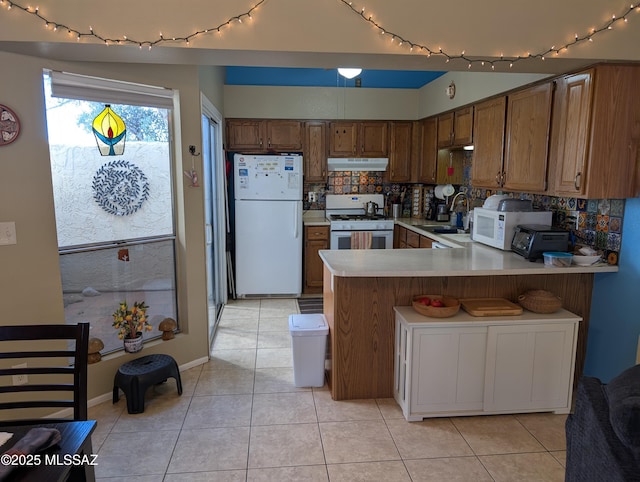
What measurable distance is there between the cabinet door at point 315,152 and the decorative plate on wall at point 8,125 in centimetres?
344

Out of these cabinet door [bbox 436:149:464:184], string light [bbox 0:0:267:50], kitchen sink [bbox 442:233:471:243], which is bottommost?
kitchen sink [bbox 442:233:471:243]

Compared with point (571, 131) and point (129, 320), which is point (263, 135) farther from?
point (571, 131)

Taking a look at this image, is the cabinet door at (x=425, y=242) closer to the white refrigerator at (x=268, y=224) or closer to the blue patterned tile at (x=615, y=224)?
the white refrigerator at (x=268, y=224)

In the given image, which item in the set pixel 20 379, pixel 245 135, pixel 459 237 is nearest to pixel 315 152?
pixel 245 135

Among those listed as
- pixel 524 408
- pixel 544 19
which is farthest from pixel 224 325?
pixel 544 19

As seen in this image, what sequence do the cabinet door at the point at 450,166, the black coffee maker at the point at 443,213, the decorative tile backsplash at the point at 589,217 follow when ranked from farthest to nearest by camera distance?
the black coffee maker at the point at 443,213 → the cabinet door at the point at 450,166 → the decorative tile backsplash at the point at 589,217

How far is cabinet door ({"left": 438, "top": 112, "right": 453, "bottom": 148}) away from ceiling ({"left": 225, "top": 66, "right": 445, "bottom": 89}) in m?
0.63

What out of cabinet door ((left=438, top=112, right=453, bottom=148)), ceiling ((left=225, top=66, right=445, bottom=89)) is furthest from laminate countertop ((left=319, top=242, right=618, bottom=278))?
ceiling ((left=225, top=66, right=445, bottom=89))

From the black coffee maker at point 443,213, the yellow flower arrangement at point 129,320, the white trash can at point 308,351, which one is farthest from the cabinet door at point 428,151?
the yellow flower arrangement at point 129,320

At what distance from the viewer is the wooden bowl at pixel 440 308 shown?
8.82ft

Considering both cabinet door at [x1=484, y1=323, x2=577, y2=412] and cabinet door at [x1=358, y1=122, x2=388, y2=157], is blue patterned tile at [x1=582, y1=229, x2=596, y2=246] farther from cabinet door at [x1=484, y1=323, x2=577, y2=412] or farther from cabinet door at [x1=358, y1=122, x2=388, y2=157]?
cabinet door at [x1=358, y1=122, x2=388, y2=157]

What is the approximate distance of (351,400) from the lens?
3.04 meters

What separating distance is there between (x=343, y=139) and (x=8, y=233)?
389cm

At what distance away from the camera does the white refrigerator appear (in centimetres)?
515
